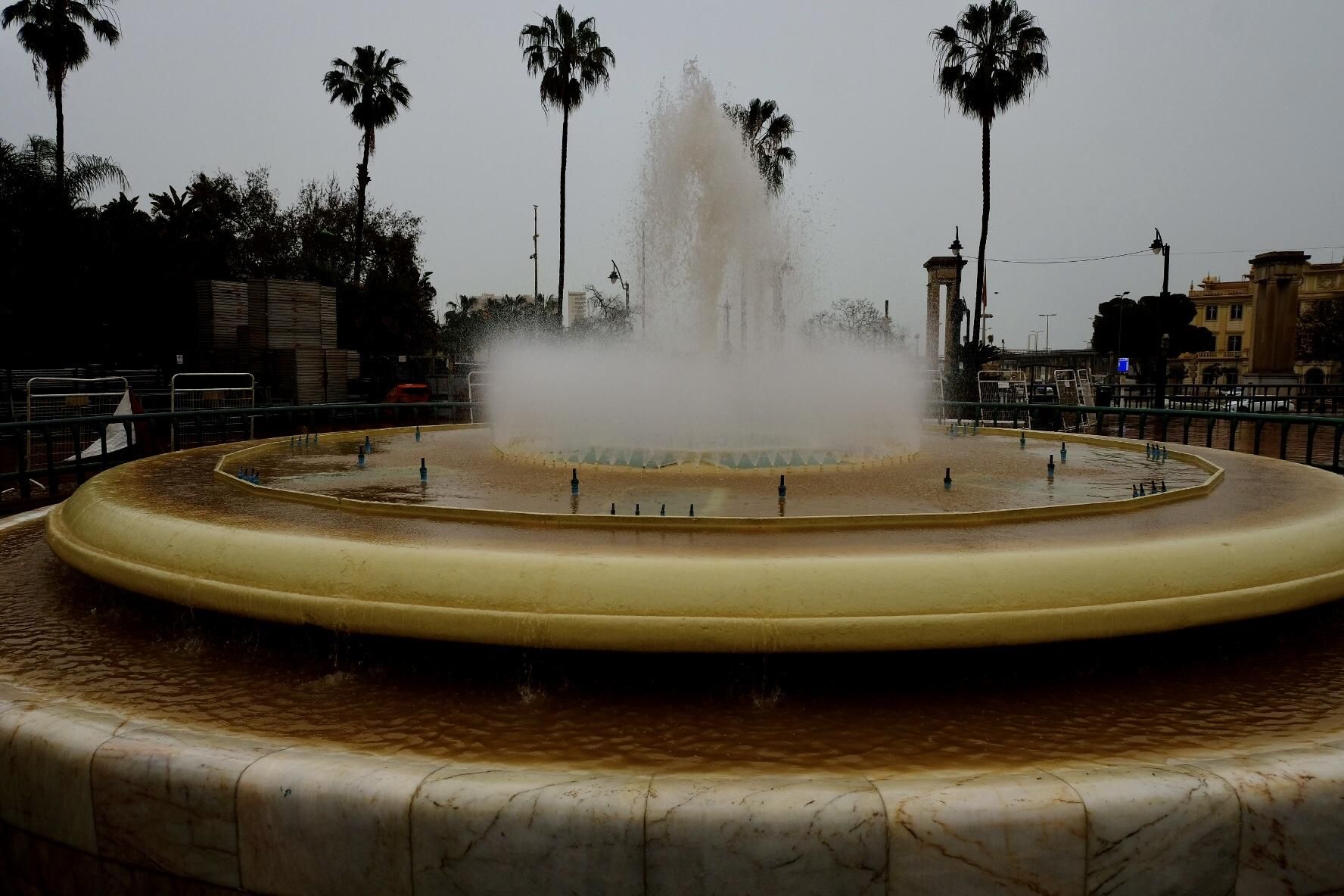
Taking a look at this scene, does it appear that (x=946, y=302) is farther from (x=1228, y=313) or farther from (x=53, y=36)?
(x=1228, y=313)

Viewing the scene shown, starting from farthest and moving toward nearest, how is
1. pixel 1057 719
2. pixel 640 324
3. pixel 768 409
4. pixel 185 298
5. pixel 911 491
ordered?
pixel 185 298 < pixel 640 324 < pixel 768 409 < pixel 911 491 < pixel 1057 719

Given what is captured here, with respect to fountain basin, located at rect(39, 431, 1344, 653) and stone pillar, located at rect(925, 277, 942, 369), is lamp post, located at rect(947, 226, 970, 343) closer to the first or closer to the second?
stone pillar, located at rect(925, 277, 942, 369)

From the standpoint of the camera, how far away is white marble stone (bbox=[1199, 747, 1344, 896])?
1927 mm

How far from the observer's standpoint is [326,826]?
1944 mm

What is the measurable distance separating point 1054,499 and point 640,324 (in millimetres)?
6363

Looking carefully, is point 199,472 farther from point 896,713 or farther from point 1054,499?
point 1054,499

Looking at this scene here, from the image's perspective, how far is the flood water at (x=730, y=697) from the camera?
227 centimetres

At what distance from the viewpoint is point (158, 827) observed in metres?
2.08

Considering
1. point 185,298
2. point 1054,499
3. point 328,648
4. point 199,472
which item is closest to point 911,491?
point 1054,499

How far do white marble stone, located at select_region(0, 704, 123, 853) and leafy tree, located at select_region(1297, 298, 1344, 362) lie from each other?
66.7m

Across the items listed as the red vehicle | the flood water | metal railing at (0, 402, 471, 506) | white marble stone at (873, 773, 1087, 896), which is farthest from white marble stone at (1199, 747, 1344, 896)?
the red vehicle

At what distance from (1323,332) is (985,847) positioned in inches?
2702

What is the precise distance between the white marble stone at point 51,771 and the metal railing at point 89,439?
14.2ft

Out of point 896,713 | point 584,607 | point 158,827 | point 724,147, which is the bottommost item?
point 158,827
